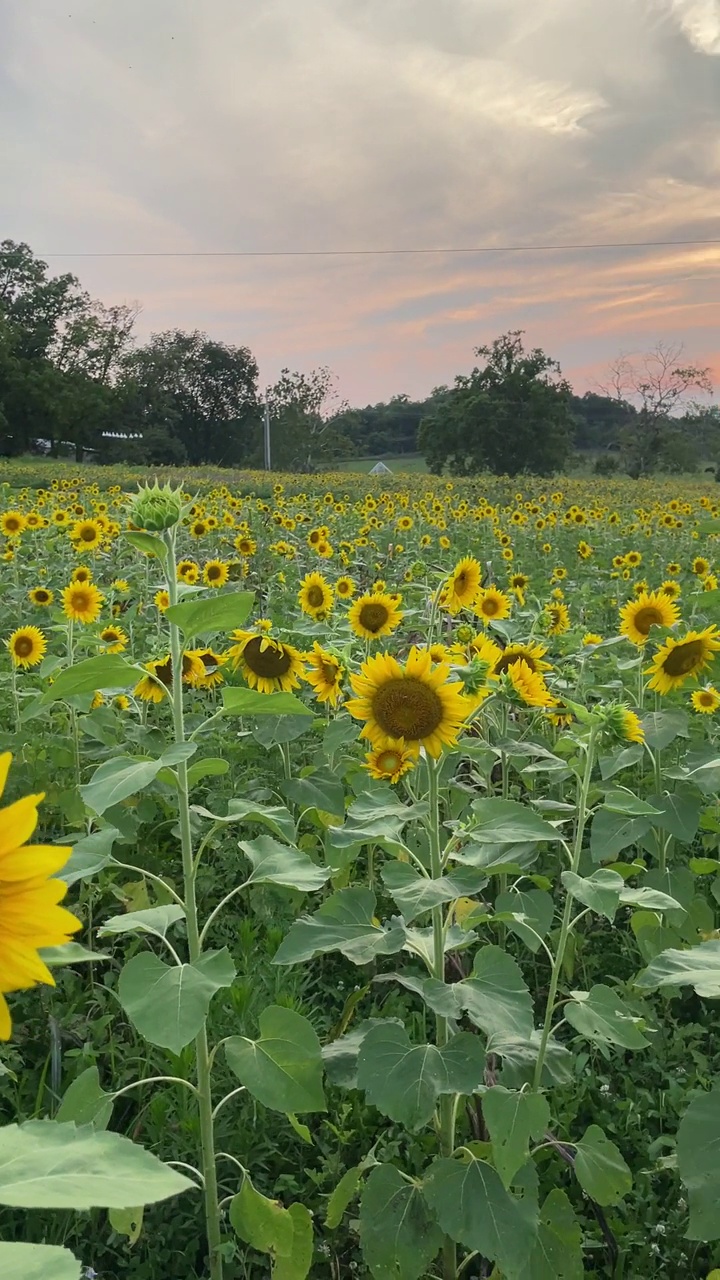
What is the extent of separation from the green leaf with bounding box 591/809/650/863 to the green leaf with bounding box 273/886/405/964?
71cm

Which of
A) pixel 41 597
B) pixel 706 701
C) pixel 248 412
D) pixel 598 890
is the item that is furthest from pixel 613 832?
pixel 248 412

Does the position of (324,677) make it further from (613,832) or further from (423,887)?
(423,887)

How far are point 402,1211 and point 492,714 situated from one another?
1386 mm

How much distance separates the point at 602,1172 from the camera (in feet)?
4.94

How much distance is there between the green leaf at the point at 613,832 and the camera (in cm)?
208

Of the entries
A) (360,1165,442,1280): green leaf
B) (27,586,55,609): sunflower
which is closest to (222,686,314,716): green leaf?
(360,1165,442,1280): green leaf

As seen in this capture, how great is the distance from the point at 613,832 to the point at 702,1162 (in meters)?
1.00

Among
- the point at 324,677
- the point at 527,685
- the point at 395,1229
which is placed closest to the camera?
the point at 395,1229

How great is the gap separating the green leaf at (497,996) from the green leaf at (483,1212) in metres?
0.20

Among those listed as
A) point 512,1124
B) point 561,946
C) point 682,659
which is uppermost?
point 682,659

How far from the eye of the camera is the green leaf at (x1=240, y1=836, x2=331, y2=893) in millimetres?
1392

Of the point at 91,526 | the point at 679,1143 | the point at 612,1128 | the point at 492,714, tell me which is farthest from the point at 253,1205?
the point at 91,526

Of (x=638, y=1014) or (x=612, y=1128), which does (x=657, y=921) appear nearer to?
(x=638, y=1014)

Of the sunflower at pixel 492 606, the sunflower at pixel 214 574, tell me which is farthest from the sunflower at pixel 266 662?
the sunflower at pixel 214 574
